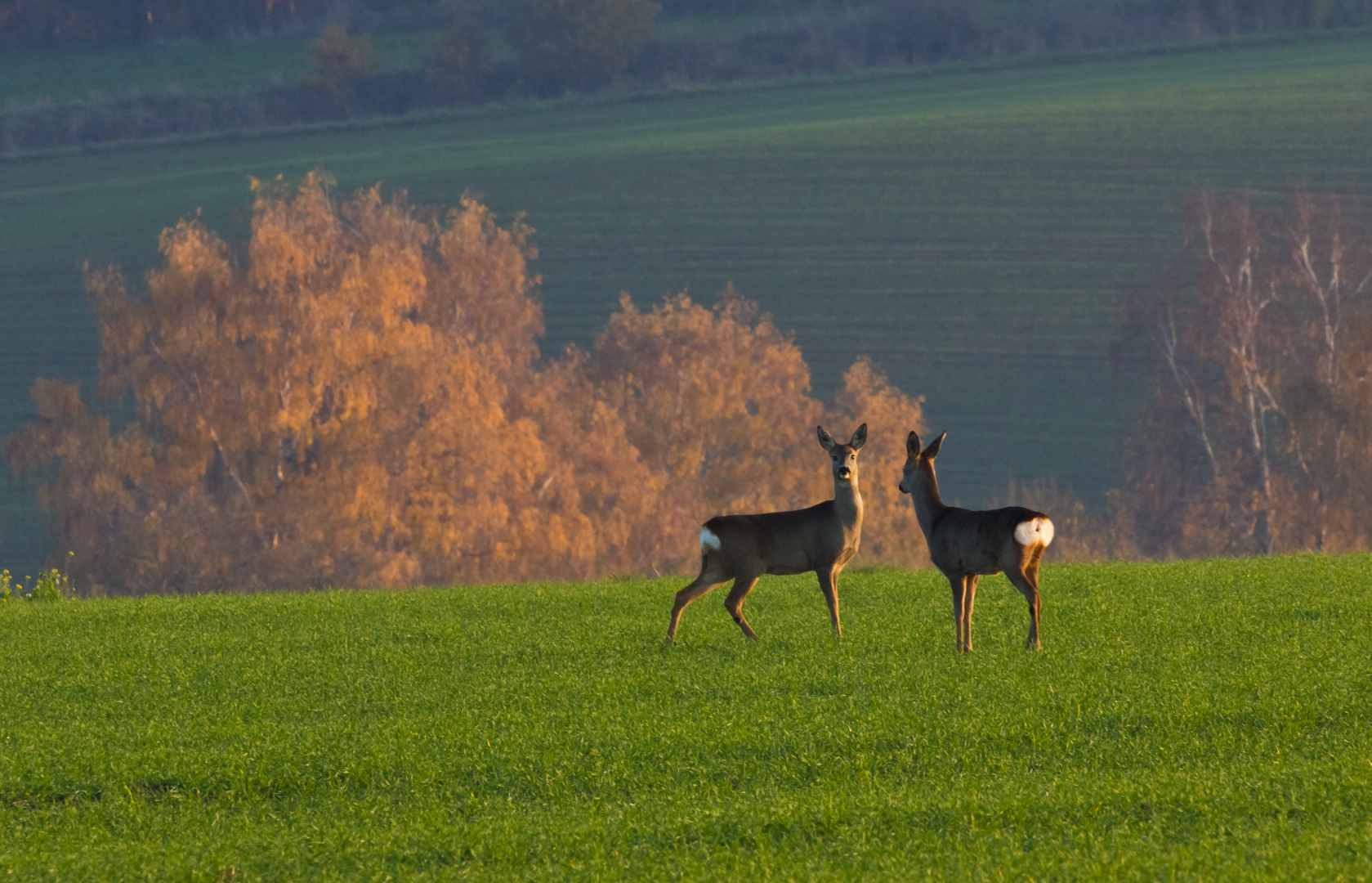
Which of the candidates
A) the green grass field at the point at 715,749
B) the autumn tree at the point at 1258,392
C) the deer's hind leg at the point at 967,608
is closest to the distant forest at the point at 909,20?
the autumn tree at the point at 1258,392

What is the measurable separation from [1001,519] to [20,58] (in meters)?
137

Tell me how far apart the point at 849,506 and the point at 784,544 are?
0.73m

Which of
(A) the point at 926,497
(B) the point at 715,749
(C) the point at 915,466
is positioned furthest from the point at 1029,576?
(B) the point at 715,749

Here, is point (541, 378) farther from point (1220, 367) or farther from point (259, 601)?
point (259, 601)

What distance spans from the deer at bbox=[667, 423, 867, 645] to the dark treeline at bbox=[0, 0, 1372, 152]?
119 meters

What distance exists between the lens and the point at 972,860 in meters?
9.20

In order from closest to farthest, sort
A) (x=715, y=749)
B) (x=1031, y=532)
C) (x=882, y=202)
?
(x=715, y=749) < (x=1031, y=532) < (x=882, y=202)

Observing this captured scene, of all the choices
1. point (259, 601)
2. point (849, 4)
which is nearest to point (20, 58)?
point (849, 4)

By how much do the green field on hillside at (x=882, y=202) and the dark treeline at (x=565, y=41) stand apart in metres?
5.56

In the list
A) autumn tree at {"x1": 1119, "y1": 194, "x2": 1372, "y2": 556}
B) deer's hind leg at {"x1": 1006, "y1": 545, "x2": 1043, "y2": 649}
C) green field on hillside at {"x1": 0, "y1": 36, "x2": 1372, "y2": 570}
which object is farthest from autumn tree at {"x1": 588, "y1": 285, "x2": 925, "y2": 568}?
deer's hind leg at {"x1": 1006, "y1": 545, "x2": 1043, "y2": 649}

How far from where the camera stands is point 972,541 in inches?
599

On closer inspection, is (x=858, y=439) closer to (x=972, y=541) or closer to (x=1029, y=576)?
(x=972, y=541)

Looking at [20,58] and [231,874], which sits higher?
[20,58]

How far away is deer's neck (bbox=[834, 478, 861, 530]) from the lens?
1641 cm
